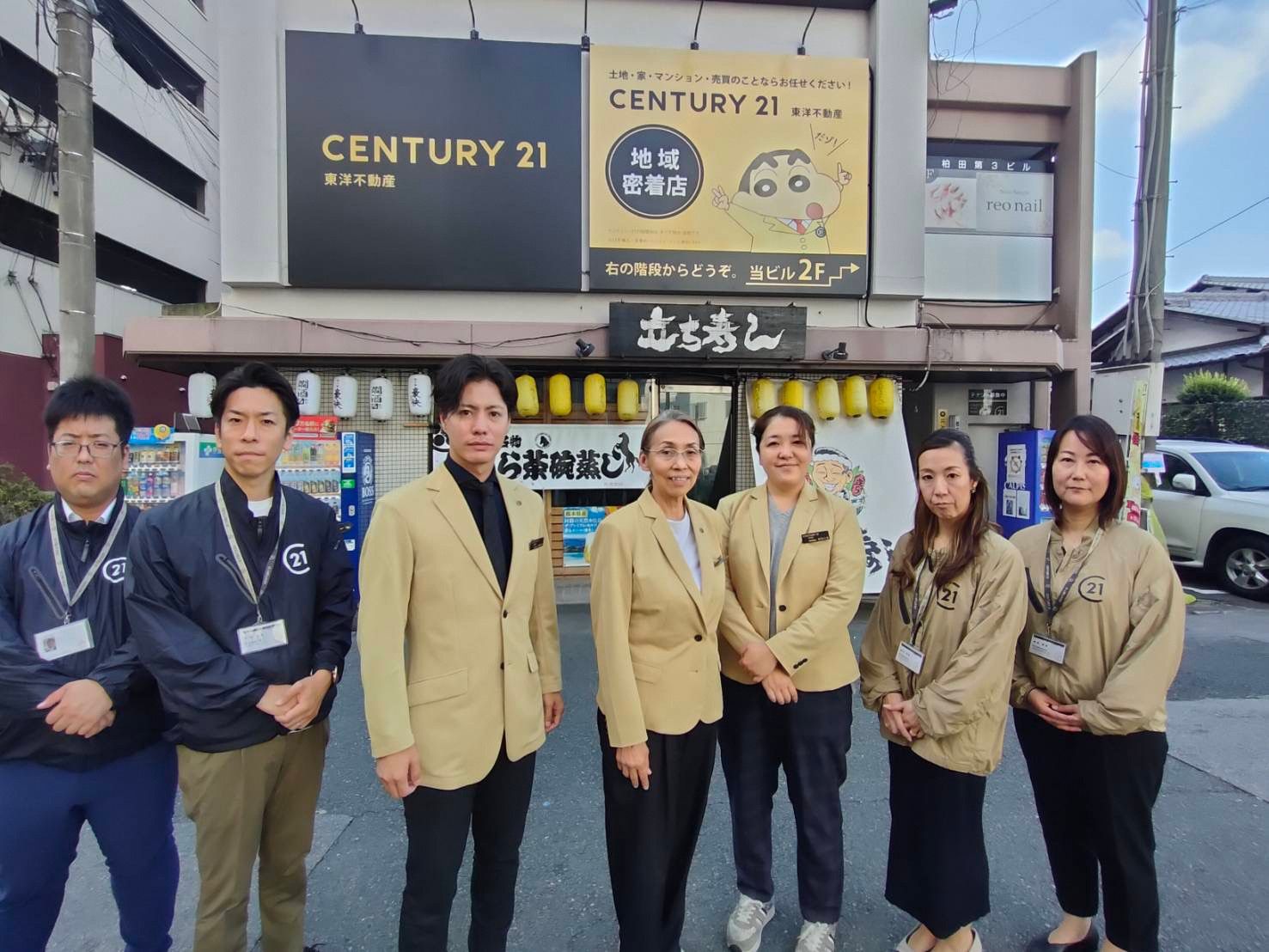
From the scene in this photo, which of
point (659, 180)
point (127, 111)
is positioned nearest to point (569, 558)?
point (659, 180)

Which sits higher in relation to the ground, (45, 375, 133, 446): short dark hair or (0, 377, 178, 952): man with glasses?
(45, 375, 133, 446): short dark hair

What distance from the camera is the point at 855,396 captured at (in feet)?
23.2

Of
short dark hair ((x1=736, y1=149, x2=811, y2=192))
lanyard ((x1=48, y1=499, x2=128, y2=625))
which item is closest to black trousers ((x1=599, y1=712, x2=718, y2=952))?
lanyard ((x1=48, y1=499, x2=128, y2=625))

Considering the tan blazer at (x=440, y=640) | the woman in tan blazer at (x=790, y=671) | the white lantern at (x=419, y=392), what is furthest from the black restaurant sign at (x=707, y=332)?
the tan blazer at (x=440, y=640)

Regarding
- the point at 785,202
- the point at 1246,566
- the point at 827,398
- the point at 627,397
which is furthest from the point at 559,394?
the point at 1246,566

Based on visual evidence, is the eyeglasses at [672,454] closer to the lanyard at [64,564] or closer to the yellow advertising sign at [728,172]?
the lanyard at [64,564]

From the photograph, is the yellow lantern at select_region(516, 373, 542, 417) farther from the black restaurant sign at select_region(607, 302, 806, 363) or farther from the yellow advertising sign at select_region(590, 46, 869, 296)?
the yellow advertising sign at select_region(590, 46, 869, 296)

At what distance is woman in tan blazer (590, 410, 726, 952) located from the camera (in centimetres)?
207

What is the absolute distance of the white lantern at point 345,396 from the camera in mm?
6711

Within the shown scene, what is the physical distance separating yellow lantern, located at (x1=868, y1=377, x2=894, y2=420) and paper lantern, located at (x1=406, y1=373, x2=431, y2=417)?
202 inches

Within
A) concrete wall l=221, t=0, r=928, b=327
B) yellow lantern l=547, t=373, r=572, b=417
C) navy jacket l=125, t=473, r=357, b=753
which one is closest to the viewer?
navy jacket l=125, t=473, r=357, b=753

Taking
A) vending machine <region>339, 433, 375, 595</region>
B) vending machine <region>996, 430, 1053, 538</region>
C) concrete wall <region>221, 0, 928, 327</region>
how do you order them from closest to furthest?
concrete wall <region>221, 0, 928, 327</region> < vending machine <region>339, 433, 375, 595</region> < vending machine <region>996, 430, 1053, 538</region>

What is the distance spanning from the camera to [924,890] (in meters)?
2.24

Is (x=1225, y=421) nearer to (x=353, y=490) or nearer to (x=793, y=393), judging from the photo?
(x=793, y=393)
